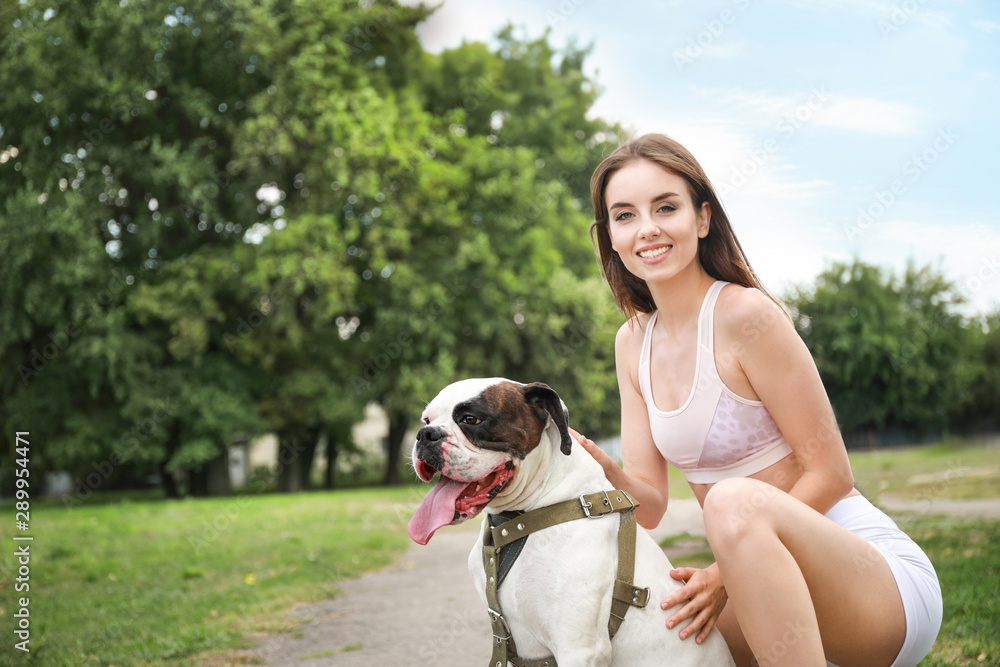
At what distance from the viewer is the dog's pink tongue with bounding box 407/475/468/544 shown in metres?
2.50

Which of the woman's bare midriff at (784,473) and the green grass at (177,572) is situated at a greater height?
the woman's bare midriff at (784,473)

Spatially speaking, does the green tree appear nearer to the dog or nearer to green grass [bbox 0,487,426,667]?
green grass [bbox 0,487,426,667]

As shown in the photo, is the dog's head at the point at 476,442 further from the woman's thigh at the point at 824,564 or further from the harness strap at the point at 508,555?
the woman's thigh at the point at 824,564

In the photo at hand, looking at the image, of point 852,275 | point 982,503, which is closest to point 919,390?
point 852,275

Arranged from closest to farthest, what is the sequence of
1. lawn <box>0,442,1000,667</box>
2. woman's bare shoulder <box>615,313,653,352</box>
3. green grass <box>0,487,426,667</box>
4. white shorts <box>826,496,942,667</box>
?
white shorts <box>826,496,942,667</box> → woman's bare shoulder <box>615,313,653,352</box> → lawn <box>0,442,1000,667</box> → green grass <box>0,487,426,667</box>

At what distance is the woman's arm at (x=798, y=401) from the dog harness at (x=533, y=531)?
1.83 feet

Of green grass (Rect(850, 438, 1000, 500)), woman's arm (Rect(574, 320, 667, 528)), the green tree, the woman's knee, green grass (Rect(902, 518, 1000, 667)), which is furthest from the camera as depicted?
the green tree

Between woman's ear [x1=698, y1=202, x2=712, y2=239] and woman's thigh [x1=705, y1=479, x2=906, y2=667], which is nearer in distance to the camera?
woman's thigh [x1=705, y1=479, x2=906, y2=667]

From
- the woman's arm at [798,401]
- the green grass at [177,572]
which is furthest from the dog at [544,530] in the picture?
the green grass at [177,572]

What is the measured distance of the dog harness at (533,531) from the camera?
2467 mm

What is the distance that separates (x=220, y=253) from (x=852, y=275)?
22.8 meters

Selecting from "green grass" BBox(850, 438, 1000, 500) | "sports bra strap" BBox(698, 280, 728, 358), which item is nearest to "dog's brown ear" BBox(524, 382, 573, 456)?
"sports bra strap" BBox(698, 280, 728, 358)

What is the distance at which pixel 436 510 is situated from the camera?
254 centimetres

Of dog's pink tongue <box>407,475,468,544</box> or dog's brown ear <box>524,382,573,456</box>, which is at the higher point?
dog's brown ear <box>524,382,573,456</box>
